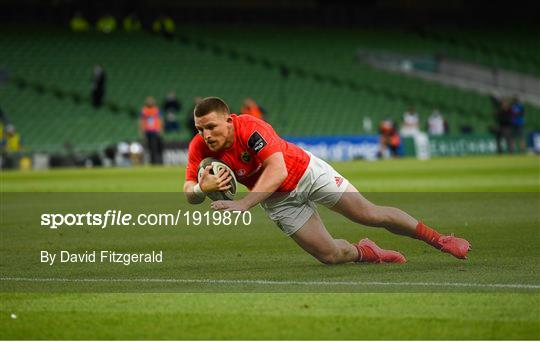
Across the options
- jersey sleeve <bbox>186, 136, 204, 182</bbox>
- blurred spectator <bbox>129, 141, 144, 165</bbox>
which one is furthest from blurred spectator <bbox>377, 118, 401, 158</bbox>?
jersey sleeve <bbox>186, 136, 204, 182</bbox>

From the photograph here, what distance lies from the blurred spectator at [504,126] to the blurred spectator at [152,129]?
43.8 feet

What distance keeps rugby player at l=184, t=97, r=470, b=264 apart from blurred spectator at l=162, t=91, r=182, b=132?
30.0 metres

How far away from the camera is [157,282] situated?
9570mm

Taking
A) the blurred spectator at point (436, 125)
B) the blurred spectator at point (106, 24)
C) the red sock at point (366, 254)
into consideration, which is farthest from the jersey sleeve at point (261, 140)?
the blurred spectator at point (106, 24)

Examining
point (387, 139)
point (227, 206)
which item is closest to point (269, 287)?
point (227, 206)

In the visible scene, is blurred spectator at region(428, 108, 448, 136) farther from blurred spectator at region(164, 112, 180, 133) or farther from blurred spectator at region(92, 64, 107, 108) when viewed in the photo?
blurred spectator at region(92, 64, 107, 108)

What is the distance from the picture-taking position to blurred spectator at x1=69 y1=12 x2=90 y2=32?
47.8m

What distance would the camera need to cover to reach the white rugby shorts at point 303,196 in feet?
33.1

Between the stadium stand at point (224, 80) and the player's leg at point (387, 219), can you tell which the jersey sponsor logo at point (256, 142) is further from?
the stadium stand at point (224, 80)

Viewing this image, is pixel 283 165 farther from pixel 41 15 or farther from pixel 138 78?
pixel 41 15

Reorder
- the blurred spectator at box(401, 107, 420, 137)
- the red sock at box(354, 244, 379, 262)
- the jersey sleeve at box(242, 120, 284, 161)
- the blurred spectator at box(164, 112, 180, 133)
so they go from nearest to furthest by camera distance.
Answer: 1. the jersey sleeve at box(242, 120, 284, 161)
2. the red sock at box(354, 244, 379, 262)
3. the blurred spectator at box(164, 112, 180, 133)
4. the blurred spectator at box(401, 107, 420, 137)

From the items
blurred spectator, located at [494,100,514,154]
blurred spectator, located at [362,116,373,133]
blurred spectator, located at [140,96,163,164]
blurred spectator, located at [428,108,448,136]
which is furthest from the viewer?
blurred spectator, located at [428,108,448,136]

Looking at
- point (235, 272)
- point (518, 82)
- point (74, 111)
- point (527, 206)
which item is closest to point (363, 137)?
point (74, 111)

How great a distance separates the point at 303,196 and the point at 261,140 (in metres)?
0.93
